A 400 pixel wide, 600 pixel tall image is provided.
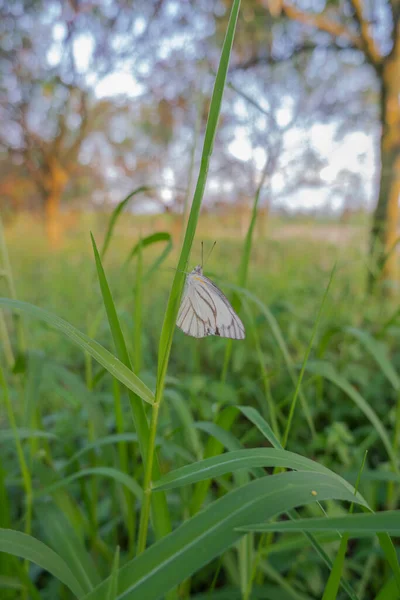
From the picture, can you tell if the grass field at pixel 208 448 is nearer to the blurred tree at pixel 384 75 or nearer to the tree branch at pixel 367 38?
the blurred tree at pixel 384 75

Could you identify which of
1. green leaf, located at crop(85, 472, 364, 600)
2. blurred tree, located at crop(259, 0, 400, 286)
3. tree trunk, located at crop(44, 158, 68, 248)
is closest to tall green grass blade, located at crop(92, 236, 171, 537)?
green leaf, located at crop(85, 472, 364, 600)

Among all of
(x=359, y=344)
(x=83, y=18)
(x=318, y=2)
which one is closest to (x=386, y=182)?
(x=318, y=2)

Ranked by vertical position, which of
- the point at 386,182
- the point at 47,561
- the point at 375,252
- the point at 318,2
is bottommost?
the point at 47,561

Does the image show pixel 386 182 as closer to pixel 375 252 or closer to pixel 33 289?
pixel 375 252

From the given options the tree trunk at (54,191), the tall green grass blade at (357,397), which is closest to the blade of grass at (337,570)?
the tall green grass blade at (357,397)

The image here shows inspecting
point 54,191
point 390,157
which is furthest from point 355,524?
point 54,191

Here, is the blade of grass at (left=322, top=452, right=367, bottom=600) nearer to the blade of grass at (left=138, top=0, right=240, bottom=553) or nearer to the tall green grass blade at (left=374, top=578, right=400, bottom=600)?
the tall green grass blade at (left=374, top=578, right=400, bottom=600)
